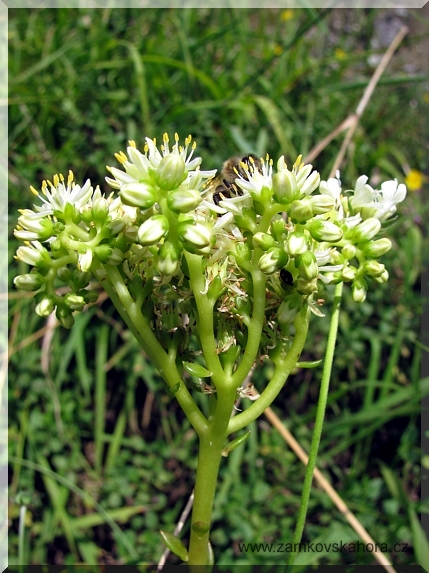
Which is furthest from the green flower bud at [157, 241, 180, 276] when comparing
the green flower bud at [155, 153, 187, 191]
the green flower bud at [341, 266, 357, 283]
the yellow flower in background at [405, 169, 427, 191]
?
the yellow flower in background at [405, 169, 427, 191]

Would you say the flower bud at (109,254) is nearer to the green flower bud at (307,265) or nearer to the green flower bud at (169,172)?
the green flower bud at (169,172)

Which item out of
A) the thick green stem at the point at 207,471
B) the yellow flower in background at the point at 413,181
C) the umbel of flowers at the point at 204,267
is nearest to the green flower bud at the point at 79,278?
the umbel of flowers at the point at 204,267

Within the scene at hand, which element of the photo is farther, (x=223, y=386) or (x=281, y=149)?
(x=281, y=149)

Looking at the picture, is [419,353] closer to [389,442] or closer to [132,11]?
[389,442]

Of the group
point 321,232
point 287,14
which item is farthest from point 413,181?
point 321,232

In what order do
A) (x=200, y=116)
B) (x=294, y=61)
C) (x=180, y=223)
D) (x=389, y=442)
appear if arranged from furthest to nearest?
(x=294, y=61) < (x=200, y=116) < (x=389, y=442) < (x=180, y=223)

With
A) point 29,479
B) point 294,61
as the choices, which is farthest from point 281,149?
point 29,479
